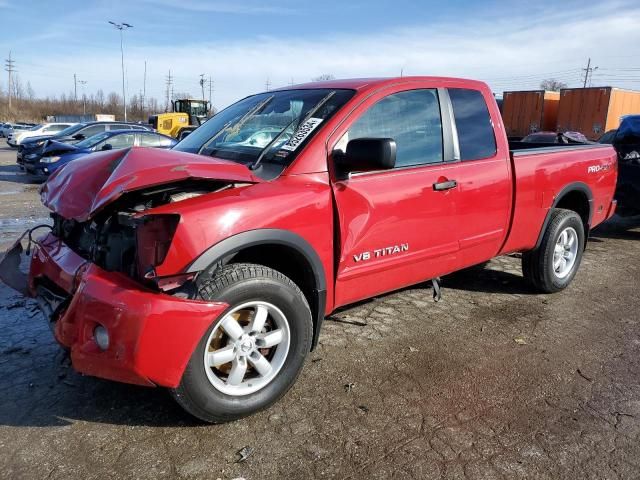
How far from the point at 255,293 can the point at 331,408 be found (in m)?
0.86

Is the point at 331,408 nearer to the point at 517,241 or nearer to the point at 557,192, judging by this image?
the point at 517,241

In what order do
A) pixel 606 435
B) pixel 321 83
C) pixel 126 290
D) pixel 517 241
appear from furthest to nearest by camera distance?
pixel 517 241 < pixel 321 83 < pixel 606 435 < pixel 126 290

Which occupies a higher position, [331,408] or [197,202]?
[197,202]

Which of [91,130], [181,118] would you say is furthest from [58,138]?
[181,118]

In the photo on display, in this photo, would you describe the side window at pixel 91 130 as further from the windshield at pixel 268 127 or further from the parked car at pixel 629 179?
the parked car at pixel 629 179

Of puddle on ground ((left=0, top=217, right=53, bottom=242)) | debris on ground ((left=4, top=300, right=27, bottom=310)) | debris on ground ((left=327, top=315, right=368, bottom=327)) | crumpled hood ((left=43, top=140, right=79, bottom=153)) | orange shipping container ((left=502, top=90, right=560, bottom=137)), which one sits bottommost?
puddle on ground ((left=0, top=217, right=53, bottom=242))

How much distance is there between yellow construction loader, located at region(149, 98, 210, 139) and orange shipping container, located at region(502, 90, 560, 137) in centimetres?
1525

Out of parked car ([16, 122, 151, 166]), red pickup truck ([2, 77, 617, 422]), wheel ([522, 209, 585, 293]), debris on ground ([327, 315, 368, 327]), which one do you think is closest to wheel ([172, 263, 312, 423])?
red pickup truck ([2, 77, 617, 422])

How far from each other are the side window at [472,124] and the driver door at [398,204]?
21cm

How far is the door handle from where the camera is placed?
11.9ft

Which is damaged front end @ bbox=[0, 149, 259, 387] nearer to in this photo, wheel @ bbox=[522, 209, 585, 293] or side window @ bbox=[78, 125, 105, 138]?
wheel @ bbox=[522, 209, 585, 293]

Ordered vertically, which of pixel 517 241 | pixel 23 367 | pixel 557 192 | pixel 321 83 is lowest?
pixel 23 367

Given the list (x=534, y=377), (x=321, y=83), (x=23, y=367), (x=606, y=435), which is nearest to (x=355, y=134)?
(x=321, y=83)

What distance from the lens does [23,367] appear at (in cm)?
338
